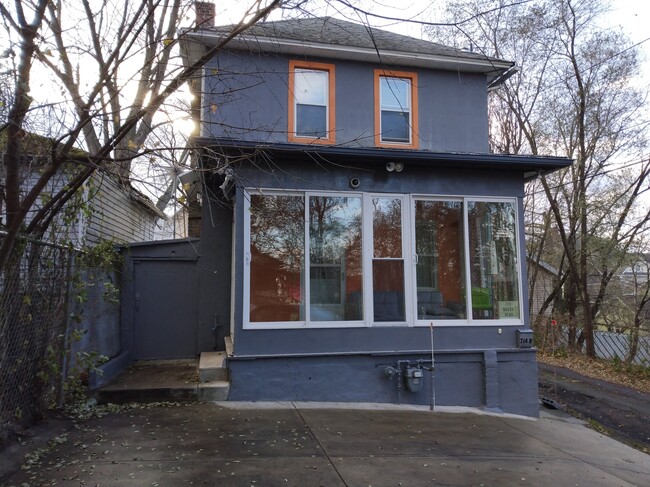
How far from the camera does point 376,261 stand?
736 cm

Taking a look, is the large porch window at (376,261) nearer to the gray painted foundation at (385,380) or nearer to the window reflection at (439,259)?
the window reflection at (439,259)

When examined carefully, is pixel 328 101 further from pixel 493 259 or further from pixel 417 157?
pixel 493 259

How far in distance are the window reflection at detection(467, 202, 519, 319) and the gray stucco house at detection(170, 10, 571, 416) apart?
0.02 m

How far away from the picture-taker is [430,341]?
7.33 m

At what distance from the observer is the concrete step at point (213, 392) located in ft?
20.9

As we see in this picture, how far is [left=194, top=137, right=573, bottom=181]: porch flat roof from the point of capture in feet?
22.5

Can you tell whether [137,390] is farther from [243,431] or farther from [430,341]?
[430,341]

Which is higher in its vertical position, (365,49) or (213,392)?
(365,49)

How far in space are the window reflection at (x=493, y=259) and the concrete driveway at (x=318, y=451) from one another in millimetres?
1919

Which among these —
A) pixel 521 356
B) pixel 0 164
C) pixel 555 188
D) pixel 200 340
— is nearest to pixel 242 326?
A: pixel 200 340

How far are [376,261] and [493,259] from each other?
7.10 ft

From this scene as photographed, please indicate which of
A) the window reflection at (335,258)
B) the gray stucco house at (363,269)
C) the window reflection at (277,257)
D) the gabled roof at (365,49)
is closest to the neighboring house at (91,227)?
the gray stucco house at (363,269)

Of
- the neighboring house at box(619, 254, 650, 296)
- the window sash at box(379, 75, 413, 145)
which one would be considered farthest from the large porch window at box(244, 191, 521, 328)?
the neighboring house at box(619, 254, 650, 296)

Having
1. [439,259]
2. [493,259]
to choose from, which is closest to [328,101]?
[439,259]
